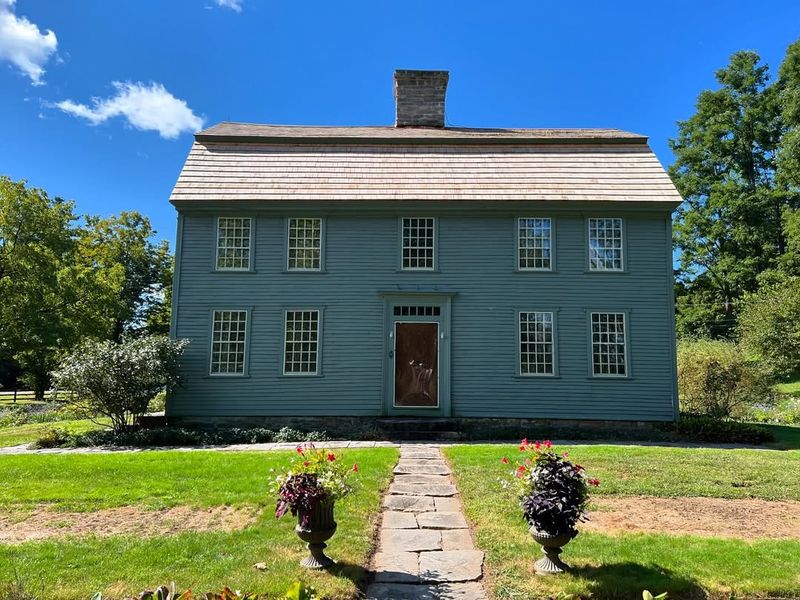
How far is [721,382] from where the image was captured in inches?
563

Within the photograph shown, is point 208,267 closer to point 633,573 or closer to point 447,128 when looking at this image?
point 447,128

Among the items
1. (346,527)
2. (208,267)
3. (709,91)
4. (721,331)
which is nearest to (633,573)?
(346,527)

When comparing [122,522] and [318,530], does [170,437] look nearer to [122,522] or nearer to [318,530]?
[122,522]

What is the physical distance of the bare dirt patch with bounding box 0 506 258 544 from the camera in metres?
5.30

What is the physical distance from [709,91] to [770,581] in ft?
126

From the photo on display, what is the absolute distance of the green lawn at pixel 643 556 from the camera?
403cm

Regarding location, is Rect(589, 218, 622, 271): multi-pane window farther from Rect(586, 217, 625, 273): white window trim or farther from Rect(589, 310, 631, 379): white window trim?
Rect(589, 310, 631, 379): white window trim

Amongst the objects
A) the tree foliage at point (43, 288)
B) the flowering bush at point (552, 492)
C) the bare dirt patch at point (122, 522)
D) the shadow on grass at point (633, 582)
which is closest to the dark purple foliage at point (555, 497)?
the flowering bush at point (552, 492)

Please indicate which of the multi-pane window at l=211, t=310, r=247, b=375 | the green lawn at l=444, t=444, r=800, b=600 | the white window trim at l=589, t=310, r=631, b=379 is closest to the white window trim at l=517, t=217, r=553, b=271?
the white window trim at l=589, t=310, r=631, b=379

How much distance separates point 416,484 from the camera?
7406 millimetres

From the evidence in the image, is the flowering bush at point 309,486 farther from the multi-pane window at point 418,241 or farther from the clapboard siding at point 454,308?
the multi-pane window at point 418,241

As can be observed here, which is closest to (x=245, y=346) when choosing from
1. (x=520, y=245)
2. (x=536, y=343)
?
(x=536, y=343)

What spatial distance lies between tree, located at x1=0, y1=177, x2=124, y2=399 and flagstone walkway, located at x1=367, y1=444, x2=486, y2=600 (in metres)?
22.1

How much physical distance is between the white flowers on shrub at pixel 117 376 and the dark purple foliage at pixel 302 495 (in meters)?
8.88
